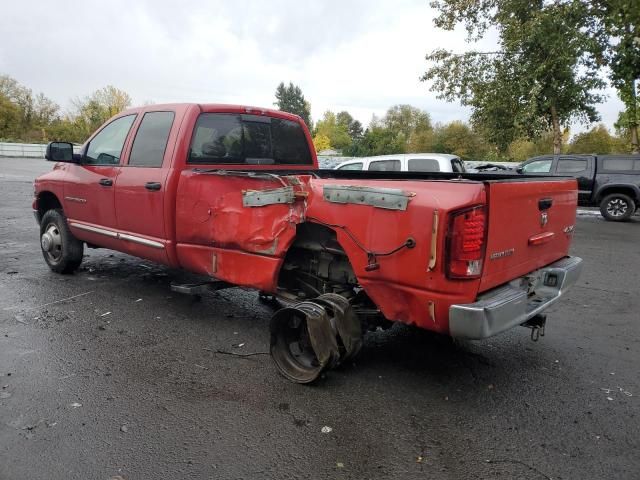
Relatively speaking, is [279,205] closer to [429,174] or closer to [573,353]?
[429,174]

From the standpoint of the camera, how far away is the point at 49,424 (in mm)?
2883

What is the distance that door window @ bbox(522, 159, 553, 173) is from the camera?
15.1 metres

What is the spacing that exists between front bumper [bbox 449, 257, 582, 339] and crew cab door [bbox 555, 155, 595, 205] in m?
12.1

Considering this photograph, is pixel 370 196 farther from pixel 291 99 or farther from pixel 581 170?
pixel 291 99

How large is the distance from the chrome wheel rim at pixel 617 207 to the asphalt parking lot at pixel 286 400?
10344 mm

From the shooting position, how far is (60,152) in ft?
18.1

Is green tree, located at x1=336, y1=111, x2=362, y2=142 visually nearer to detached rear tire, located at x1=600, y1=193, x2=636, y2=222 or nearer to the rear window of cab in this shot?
detached rear tire, located at x1=600, y1=193, x2=636, y2=222

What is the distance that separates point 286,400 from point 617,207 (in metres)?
14.1

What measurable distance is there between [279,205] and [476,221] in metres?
1.50

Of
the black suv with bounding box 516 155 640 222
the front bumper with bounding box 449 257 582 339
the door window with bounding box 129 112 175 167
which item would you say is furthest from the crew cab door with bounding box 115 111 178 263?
the black suv with bounding box 516 155 640 222

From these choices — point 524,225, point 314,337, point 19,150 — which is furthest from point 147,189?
point 19,150

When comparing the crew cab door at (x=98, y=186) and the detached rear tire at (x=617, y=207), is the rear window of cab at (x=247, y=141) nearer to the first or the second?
the crew cab door at (x=98, y=186)

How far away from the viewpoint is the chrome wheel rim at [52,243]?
6.20 metres

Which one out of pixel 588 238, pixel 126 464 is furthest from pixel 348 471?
pixel 588 238
